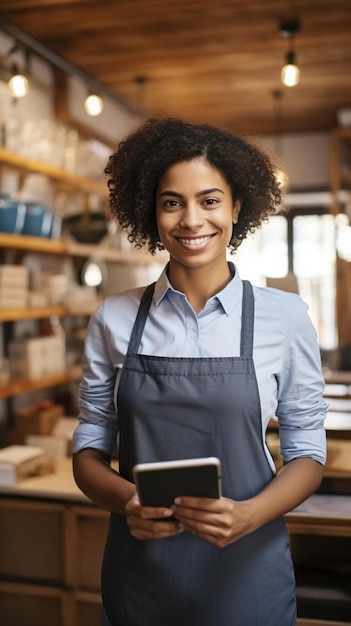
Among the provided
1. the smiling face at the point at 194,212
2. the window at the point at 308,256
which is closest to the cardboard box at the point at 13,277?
the smiling face at the point at 194,212

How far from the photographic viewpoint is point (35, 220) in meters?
3.62

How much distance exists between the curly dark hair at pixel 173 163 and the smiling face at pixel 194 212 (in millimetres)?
30

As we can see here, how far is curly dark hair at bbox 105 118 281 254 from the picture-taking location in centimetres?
143

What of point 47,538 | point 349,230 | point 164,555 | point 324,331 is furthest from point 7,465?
point 324,331

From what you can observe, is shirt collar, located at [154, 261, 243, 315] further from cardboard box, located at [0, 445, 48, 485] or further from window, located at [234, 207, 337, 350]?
window, located at [234, 207, 337, 350]

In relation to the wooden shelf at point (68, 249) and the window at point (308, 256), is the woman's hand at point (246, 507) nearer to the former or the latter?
the wooden shelf at point (68, 249)

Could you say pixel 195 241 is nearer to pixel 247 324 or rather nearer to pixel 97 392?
pixel 247 324

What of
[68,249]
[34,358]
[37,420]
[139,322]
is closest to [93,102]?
[68,249]

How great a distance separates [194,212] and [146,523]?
566 mm

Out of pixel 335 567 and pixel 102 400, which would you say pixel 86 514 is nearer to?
pixel 335 567

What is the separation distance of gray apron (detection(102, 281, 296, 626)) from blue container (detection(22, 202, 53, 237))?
229cm

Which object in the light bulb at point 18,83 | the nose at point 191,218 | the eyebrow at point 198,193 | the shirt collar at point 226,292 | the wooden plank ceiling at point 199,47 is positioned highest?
the wooden plank ceiling at point 199,47

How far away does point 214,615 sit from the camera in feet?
4.56

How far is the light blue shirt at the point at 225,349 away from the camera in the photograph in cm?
139
